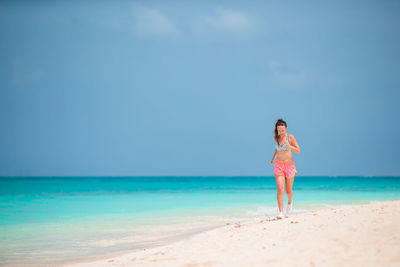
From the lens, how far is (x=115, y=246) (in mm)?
7230


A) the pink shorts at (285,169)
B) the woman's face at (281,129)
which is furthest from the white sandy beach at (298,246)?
the woman's face at (281,129)

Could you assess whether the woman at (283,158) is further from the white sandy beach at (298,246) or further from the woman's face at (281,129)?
the white sandy beach at (298,246)

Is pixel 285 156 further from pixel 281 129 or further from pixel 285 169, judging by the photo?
pixel 281 129

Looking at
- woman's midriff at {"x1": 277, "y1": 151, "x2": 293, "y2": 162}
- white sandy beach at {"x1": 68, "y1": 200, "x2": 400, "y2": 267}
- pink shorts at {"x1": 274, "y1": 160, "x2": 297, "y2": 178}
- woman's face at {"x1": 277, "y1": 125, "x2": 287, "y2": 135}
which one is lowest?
white sandy beach at {"x1": 68, "y1": 200, "x2": 400, "y2": 267}

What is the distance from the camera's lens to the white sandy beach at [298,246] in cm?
416

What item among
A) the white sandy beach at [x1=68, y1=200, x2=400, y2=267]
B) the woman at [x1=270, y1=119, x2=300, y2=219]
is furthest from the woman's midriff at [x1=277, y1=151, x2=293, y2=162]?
the white sandy beach at [x1=68, y1=200, x2=400, y2=267]

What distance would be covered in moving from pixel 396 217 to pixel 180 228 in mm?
5170

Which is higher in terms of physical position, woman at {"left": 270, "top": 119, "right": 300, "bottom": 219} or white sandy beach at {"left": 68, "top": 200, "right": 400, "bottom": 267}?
woman at {"left": 270, "top": 119, "right": 300, "bottom": 219}

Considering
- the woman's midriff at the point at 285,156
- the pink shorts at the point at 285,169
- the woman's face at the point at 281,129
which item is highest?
the woman's face at the point at 281,129

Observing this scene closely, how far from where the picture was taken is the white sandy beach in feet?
13.6

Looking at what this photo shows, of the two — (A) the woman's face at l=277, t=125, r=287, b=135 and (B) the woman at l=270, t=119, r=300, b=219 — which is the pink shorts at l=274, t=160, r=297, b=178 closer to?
(B) the woman at l=270, t=119, r=300, b=219

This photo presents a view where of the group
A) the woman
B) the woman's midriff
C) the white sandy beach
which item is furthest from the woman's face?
the white sandy beach

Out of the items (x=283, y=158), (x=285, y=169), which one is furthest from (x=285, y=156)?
(x=285, y=169)

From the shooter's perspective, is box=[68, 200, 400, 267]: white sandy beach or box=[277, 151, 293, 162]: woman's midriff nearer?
box=[68, 200, 400, 267]: white sandy beach
